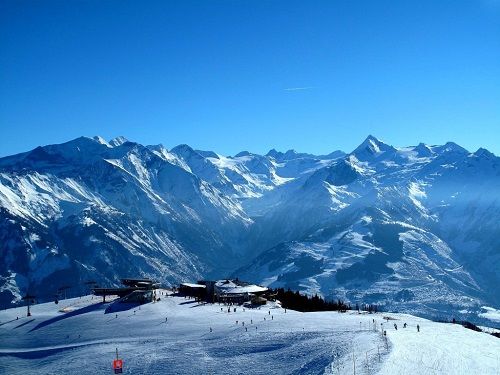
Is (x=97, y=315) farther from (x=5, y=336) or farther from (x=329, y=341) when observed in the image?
(x=329, y=341)

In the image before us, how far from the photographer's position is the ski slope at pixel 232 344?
6338 centimetres

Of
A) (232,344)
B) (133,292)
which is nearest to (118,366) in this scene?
(232,344)

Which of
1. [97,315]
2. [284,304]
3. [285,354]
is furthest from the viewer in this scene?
[284,304]

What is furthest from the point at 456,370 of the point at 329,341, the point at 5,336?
the point at 5,336

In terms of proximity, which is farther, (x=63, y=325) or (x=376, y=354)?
(x=63, y=325)

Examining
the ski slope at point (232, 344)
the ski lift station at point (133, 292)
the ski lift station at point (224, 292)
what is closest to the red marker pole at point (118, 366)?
the ski slope at point (232, 344)

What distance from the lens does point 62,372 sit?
72750mm

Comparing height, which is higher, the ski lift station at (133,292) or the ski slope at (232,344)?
the ski lift station at (133,292)

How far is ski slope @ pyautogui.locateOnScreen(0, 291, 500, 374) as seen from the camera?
63.4 m

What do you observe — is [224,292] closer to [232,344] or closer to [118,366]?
[232,344]

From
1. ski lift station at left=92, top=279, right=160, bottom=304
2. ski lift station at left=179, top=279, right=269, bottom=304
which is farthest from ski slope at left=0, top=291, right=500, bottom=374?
ski lift station at left=179, top=279, right=269, bottom=304

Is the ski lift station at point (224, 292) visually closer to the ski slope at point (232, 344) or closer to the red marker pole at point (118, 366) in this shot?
the ski slope at point (232, 344)

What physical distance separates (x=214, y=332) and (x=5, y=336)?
3745 centimetres

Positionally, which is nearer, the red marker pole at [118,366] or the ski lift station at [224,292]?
the red marker pole at [118,366]
